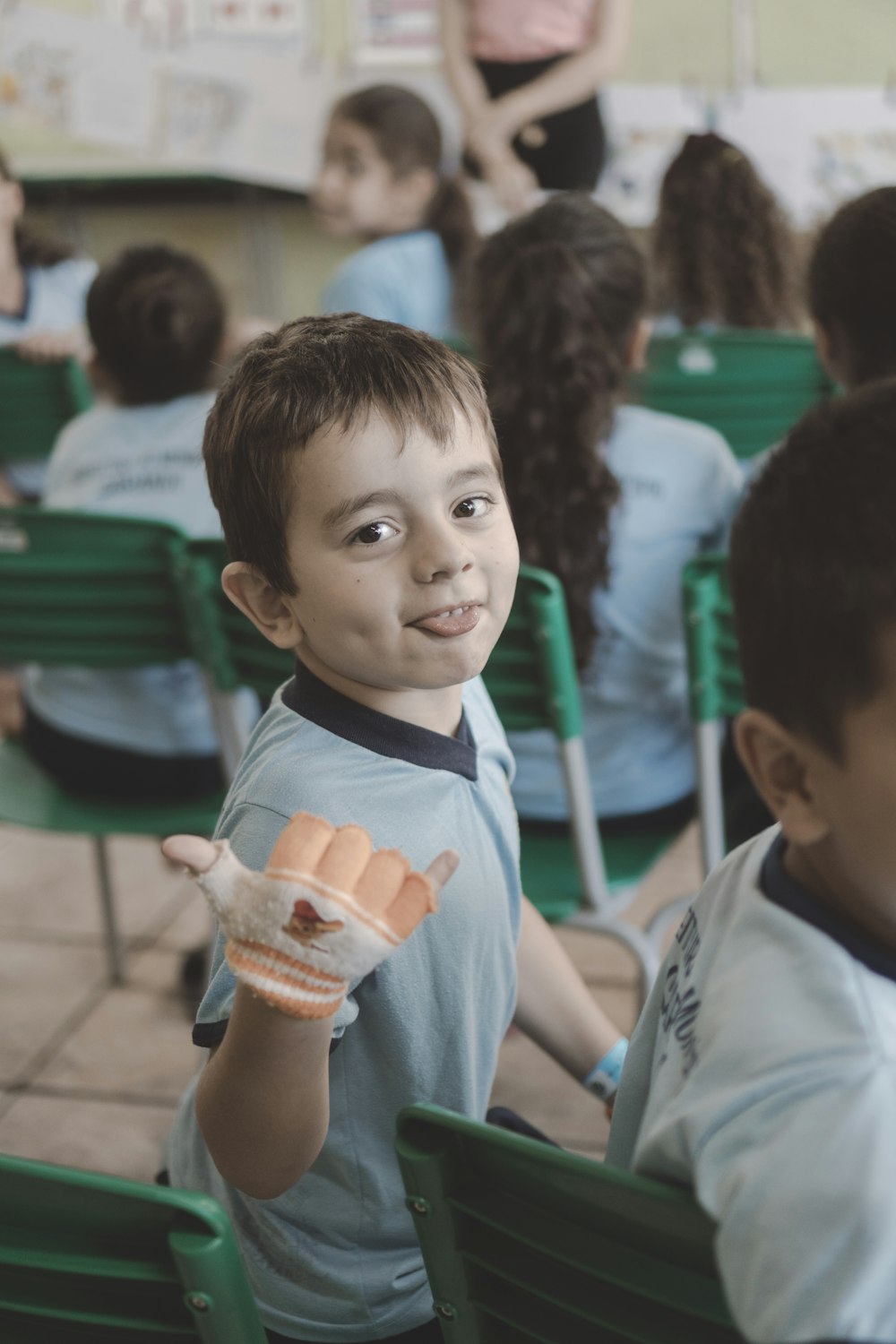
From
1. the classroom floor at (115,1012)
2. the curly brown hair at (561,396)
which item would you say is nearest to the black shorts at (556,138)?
the classroom floor at (115,1012)

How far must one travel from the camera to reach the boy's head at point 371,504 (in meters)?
0.86

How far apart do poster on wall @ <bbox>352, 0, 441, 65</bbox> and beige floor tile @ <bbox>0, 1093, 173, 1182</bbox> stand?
4.21 meters

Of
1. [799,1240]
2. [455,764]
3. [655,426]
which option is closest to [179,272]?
[655,426]

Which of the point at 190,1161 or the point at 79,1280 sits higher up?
the point at 79,1280

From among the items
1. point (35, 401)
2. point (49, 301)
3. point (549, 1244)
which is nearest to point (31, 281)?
point (49, 301)

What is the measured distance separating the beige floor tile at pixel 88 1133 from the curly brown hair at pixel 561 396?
3.07 feet

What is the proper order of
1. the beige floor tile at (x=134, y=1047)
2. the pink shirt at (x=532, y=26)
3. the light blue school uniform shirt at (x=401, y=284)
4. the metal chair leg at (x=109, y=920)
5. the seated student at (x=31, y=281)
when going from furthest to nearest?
the pink shirt at (x=532, y=26)
the seated student at (x=31, y=281)
the light blue school uniform shirt at (x=401, y=284)
the metal chair leg at (x=109, y=920)
the beige floor tile at (x=134, y=1047)

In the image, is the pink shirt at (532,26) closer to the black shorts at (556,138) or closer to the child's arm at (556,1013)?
the black shorts at (556,138)

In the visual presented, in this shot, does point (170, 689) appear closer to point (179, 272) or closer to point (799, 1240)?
point (179, 272)

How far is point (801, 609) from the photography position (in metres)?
0.63

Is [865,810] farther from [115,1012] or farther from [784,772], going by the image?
[115,1012]

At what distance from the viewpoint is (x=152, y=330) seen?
204 centimetres

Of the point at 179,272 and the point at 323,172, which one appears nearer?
the point at 179,272

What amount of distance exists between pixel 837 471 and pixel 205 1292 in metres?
0.50
